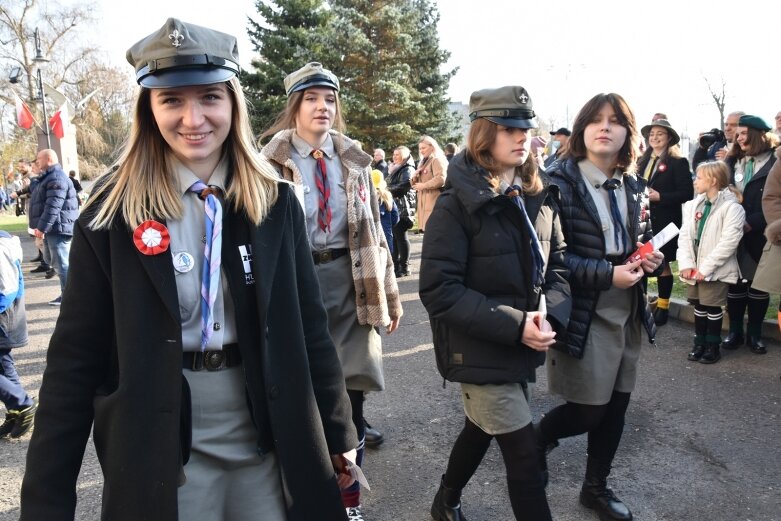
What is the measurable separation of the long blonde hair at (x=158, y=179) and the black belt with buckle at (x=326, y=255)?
1.56 m

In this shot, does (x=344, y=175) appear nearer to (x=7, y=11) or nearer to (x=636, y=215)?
(x=636, y=215)

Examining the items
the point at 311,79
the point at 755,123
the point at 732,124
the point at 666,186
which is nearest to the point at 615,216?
the point at 311,79

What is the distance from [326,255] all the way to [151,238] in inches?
73.6

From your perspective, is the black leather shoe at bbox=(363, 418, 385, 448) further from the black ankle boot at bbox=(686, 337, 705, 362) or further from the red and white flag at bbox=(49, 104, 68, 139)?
the red and white flag at bbox=(49, 104, 68, 139)

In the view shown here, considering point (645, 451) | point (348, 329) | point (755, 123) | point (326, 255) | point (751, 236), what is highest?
point (755, 123)

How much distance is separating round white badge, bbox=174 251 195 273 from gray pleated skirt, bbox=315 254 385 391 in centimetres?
177

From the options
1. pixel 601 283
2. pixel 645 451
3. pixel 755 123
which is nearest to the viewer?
pixel 601 283

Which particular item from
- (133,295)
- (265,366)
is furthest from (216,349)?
(133,295)

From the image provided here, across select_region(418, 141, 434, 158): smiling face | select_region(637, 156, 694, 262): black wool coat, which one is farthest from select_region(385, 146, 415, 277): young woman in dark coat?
select_region(637, 156, 694, 262): black wool coat

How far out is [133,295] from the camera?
1.56 m

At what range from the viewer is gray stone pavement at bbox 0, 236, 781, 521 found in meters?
3.40

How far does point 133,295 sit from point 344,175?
6.91 feet

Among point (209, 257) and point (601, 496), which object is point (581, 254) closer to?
point (601, 496)

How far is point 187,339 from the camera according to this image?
1.66 metres
